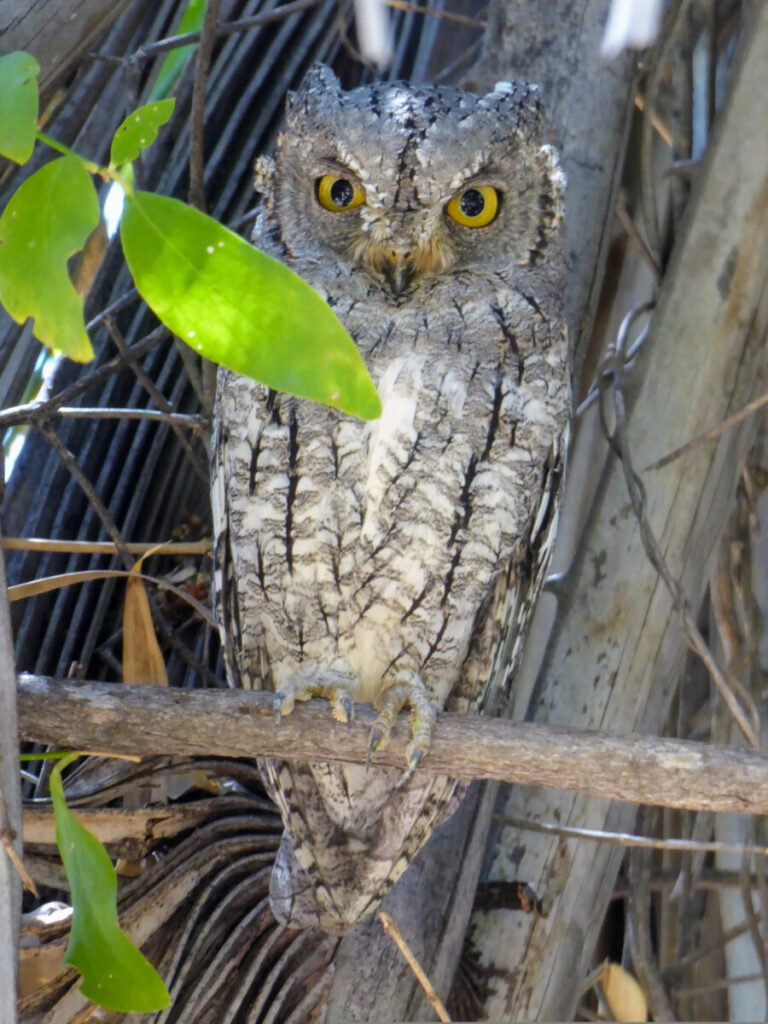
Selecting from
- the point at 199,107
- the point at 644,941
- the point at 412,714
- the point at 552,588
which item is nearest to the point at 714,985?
the point at 644,941

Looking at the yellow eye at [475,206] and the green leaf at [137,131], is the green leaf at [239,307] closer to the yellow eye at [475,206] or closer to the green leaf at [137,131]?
the green leaf at [137,131]

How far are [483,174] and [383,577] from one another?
611 millimetres

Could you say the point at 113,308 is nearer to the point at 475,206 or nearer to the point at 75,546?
the point at 75,546

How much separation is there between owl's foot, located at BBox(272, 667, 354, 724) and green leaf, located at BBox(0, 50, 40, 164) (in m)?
0.65

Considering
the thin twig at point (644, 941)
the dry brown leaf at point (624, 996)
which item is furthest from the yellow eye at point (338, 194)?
the dry brown leaf at point (624, 996)

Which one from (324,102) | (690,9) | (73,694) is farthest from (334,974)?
(690,9)

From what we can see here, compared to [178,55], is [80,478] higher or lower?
lower

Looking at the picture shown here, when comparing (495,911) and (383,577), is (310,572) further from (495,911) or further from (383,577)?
(495,911)

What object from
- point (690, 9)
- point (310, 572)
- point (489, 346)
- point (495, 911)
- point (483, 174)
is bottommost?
point (495, 911)

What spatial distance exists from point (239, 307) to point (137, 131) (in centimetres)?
16

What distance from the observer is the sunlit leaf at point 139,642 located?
1.60 meters

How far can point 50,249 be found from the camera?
75 centimetres

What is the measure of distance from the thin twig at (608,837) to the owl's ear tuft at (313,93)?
1116 millimetres

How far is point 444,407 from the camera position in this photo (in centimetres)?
Answer: 148
